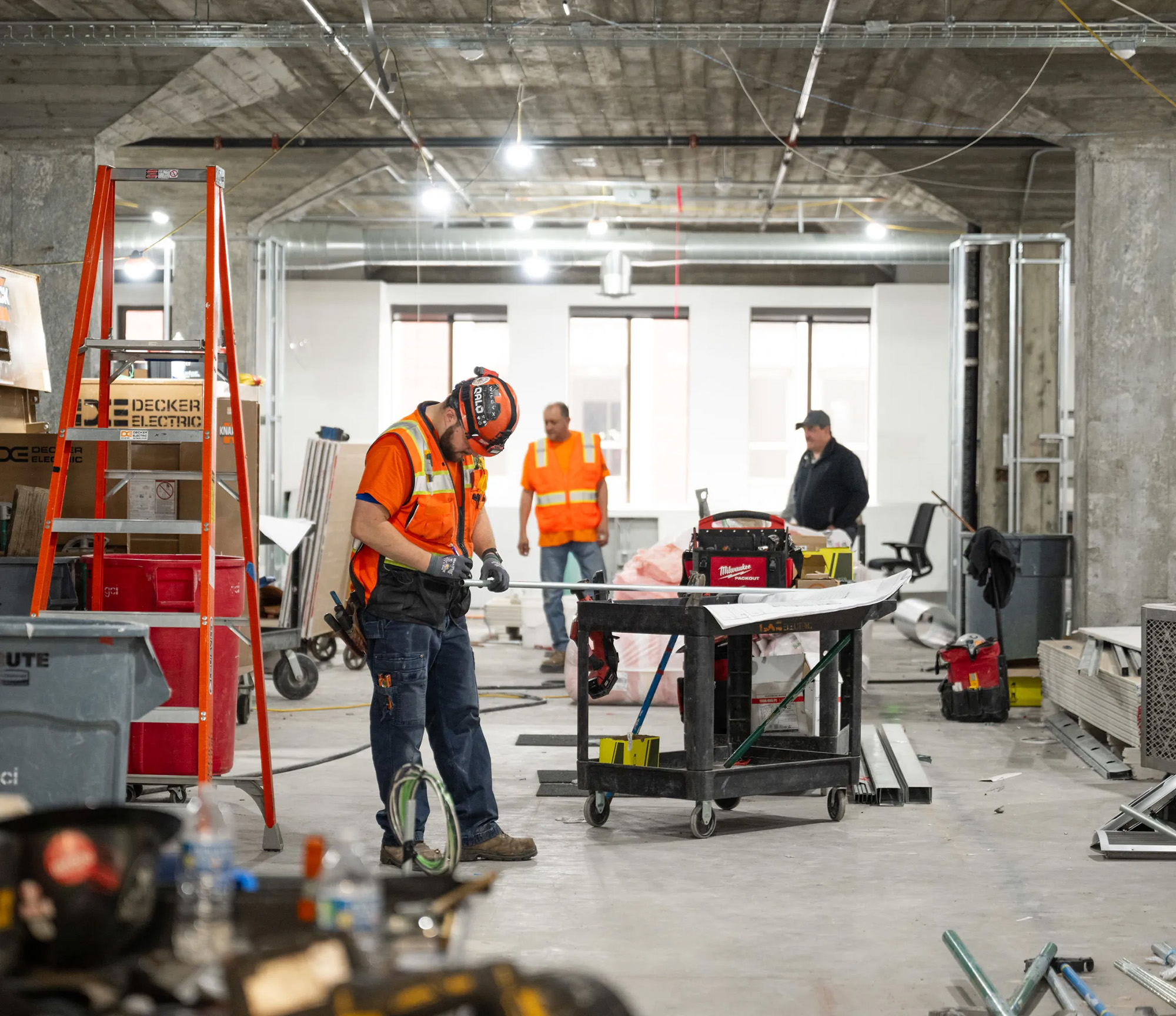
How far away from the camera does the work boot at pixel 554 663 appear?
912cm

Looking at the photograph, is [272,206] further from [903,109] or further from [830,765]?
[830,765]

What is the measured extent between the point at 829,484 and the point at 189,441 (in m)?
5.06

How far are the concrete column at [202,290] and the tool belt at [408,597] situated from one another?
24.9ft

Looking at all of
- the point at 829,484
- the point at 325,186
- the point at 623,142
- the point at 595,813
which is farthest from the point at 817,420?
the point at 325,186

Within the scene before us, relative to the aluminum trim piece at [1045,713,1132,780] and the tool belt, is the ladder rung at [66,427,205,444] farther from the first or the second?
the aluminum trim piece at [1045,713,1132,780]

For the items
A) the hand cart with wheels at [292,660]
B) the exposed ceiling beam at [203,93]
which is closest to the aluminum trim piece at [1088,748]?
the hand cart with wheels at [292,660]

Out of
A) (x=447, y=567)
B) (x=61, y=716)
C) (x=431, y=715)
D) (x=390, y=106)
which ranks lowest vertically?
(x=431, y=715)

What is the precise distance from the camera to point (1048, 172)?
10.9 meters

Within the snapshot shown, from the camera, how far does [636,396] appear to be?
1602 centimetres

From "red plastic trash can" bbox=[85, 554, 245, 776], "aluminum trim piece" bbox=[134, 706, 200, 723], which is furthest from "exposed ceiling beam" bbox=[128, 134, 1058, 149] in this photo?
"aluminum trim piece" bbox=[134, 706, 200, 723]

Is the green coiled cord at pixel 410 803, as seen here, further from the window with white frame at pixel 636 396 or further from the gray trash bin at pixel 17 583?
the window with white frame at pixel 636 396

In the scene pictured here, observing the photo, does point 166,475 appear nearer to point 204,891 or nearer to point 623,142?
point 204,891

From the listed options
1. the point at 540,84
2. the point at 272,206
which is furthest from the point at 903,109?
the point at 272,206

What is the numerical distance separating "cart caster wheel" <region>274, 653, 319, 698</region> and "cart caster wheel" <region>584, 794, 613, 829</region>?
11.1 feet
